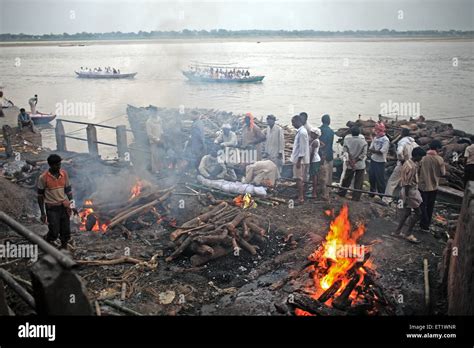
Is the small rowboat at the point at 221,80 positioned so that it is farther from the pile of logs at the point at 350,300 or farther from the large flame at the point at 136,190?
the pile of logs at the point at 350,300

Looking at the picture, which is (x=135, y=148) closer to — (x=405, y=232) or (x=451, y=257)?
(x=405, y=232)

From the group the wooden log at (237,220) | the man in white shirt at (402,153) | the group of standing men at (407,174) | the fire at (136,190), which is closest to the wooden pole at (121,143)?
the fire at (136,190)

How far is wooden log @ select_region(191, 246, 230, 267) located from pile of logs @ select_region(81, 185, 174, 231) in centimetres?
203

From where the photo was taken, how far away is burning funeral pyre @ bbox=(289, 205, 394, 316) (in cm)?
627

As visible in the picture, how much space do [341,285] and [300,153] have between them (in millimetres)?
4376

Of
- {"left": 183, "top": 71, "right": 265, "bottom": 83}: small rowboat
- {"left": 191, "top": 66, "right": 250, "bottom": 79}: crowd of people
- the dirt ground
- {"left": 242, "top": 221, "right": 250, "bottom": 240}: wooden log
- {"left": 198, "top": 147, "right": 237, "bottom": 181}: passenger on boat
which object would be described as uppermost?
{"left": 191, "top": 66, "right": 250, "bottom": 79}: crowd of people

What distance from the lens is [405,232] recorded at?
9172 mm

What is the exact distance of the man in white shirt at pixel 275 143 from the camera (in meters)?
12.0

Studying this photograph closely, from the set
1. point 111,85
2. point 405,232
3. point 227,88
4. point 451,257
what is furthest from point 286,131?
point 111,85

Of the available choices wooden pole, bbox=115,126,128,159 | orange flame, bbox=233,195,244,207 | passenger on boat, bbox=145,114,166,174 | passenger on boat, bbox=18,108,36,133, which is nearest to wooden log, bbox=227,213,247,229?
orange flame, bbox=233,195,244,207

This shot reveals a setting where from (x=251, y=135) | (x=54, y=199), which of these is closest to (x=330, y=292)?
(x=54, y=199)

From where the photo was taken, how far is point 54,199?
25.2 feet

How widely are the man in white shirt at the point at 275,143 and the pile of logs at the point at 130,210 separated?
3.42m

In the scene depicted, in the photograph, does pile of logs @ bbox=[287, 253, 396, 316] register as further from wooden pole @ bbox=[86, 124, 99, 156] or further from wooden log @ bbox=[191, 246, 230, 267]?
wooden pole @ bbox=[86, 124, 99, 156]
